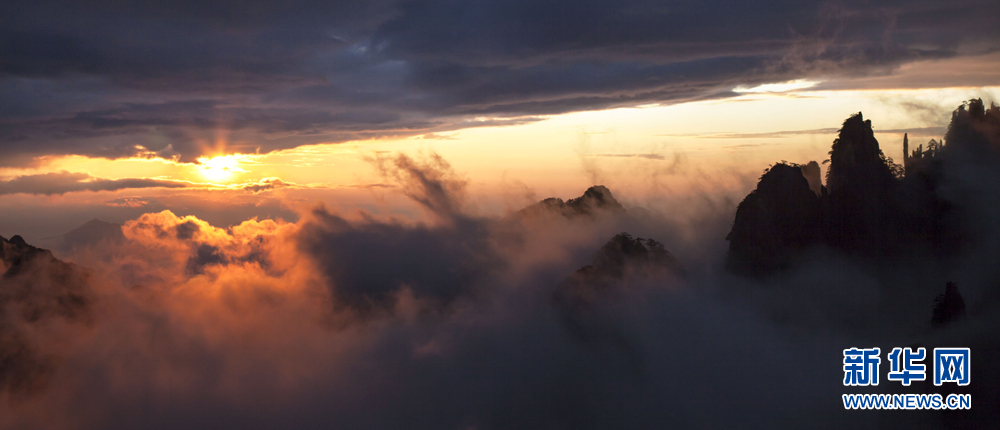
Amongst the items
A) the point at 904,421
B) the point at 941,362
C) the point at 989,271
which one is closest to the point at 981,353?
the point at 941,362

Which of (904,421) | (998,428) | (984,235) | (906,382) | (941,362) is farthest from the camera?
(984,235)

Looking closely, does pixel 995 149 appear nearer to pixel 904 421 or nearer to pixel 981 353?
pixel 904 421

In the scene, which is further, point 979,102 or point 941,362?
point 979,102

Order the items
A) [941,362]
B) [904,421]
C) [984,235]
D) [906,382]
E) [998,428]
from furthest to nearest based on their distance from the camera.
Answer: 1. [984,235]
2. [904,421]
3. [906,382]
4. [941,362]
5. [998,428]

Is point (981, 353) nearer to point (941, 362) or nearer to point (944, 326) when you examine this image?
point (941, 362)

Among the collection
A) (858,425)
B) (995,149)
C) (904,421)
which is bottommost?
(858,425)

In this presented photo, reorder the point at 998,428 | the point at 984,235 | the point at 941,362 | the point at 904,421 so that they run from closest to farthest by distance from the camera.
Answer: the point at 998,428 → the point at 941,362 → the point at 904,421 → the point at 984,235

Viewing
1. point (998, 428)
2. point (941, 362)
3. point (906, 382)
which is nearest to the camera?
point (998, 428)

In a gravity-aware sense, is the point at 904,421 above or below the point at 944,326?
below

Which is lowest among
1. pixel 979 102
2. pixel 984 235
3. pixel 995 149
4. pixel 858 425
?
pixel 858 425

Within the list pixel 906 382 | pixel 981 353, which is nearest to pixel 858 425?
pixel 906 382
